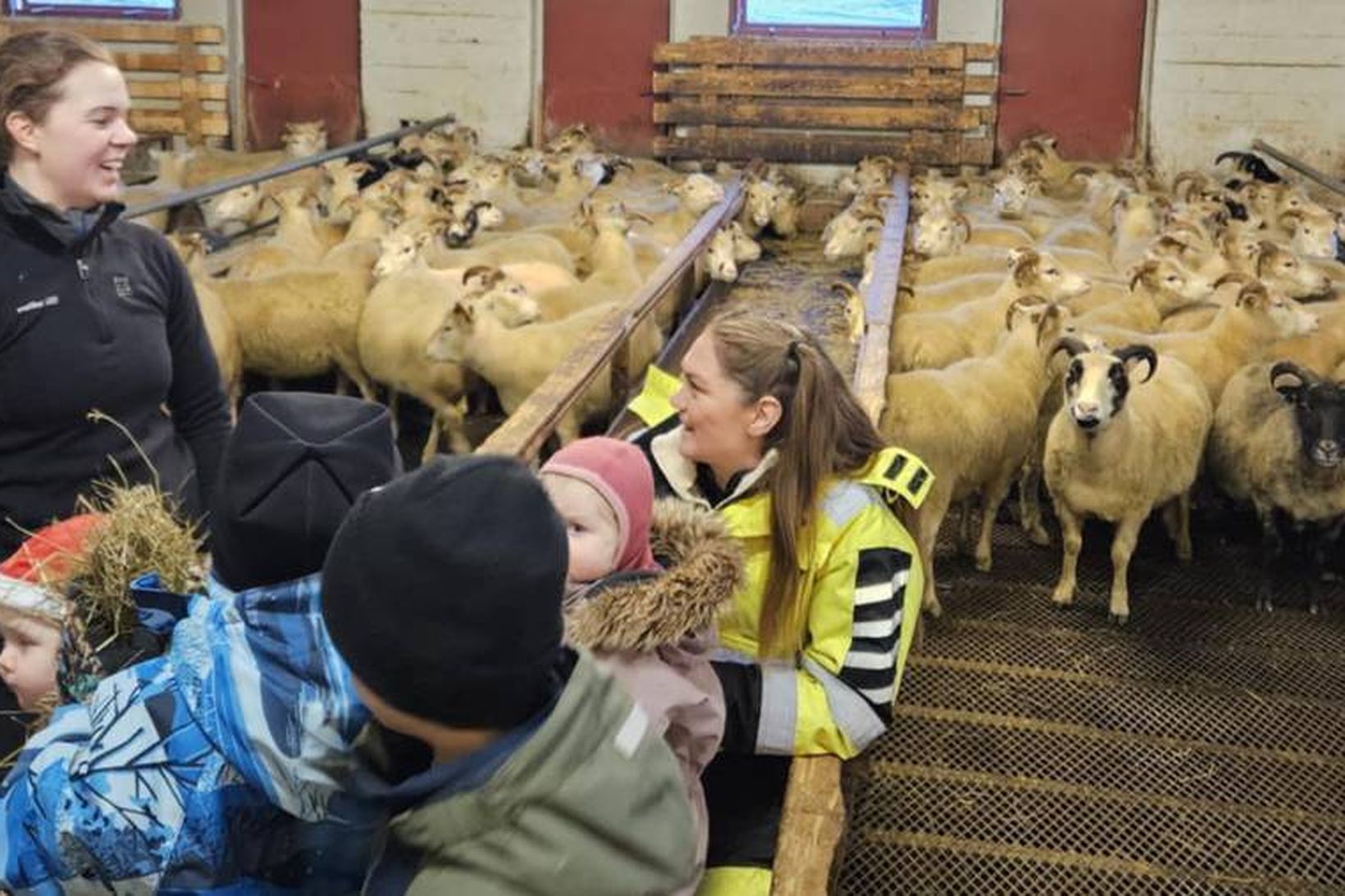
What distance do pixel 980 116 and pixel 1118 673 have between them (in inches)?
458

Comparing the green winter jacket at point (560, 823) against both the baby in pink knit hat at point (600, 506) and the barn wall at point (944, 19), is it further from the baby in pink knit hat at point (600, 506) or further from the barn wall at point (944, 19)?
the barn wall at point (944, 19)

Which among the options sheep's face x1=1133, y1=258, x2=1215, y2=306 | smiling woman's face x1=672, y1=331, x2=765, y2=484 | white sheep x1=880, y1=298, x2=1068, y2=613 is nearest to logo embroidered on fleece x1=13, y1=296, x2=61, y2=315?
smiling woman's face x1=672, y1=331, x2=765, y2=484

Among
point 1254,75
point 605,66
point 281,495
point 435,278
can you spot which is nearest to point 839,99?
point 605,66

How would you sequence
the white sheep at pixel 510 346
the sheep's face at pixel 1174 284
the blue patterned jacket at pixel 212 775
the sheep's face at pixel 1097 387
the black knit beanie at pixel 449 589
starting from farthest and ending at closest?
1. the sheep's face at pixel 1174 284
2. the white sheep at pixel 510 346
3. the sheep's face at pixel 1097 387
4. the blue patterned jacket at pixel 212 775
5. the black knit beanie at pixel 449 589

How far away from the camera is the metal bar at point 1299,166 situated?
11883 mm

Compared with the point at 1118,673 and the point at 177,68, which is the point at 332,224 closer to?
the point at 177,68

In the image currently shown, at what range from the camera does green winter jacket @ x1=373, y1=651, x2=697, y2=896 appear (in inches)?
57.1

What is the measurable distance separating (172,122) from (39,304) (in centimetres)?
1534

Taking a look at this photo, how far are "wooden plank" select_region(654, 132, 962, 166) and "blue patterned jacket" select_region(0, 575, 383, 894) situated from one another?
48.7 ft

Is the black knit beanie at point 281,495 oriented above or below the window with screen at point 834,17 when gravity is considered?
below

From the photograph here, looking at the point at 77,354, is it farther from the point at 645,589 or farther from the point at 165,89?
the point at 165,89

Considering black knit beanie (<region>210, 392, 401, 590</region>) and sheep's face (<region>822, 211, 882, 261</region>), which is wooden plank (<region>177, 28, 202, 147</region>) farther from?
black knit beanie (<region>210, 392, 401, 590</region>)

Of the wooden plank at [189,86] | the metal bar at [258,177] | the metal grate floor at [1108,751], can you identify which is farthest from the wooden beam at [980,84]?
the metal grate floor at [1108,751]

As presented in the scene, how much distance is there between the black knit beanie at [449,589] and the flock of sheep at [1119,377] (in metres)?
4.53
